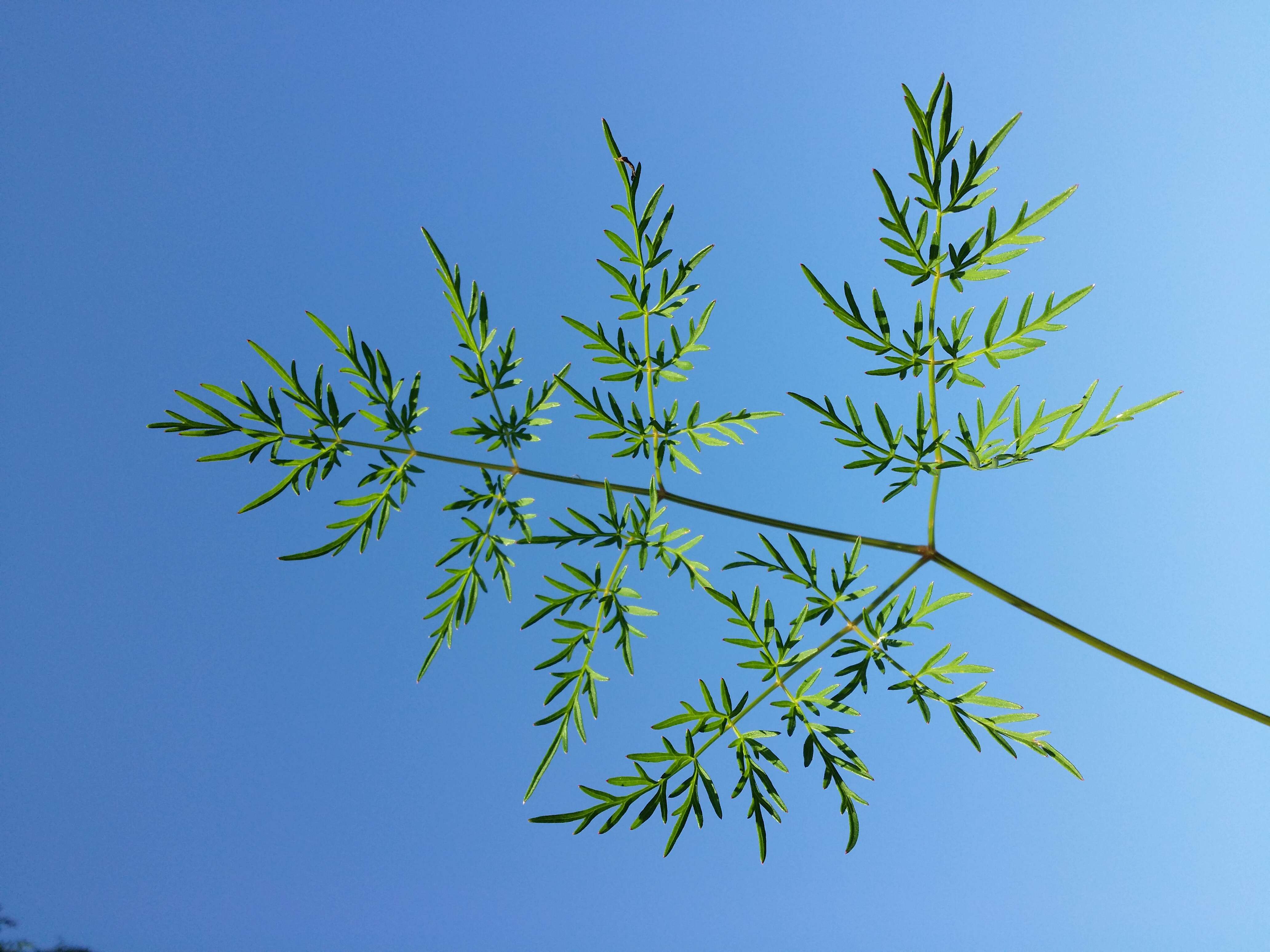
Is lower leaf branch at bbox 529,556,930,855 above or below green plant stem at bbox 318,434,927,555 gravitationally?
below

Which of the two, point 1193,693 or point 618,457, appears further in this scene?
point 618,457

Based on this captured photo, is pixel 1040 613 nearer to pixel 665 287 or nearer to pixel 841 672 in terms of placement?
pixel 841 672

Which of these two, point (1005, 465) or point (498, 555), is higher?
point (1005, 465)

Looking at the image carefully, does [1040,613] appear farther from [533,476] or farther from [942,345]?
[533,476]

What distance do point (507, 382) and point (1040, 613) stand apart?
46cm

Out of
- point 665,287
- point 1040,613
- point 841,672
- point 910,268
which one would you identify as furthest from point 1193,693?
point 665,287

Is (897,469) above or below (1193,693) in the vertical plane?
above

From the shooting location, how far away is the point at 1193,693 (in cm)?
52

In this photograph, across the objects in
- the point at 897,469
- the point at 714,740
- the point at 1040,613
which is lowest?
the point at 714,740

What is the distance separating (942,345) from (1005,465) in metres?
0.10

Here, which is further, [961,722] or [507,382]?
[507,382]

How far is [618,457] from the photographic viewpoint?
64 centimetres

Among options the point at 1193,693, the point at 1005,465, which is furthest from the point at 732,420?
the point at 1193,693

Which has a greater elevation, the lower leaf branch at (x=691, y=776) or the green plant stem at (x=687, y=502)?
the green plant stem at (x=687, y=502)
